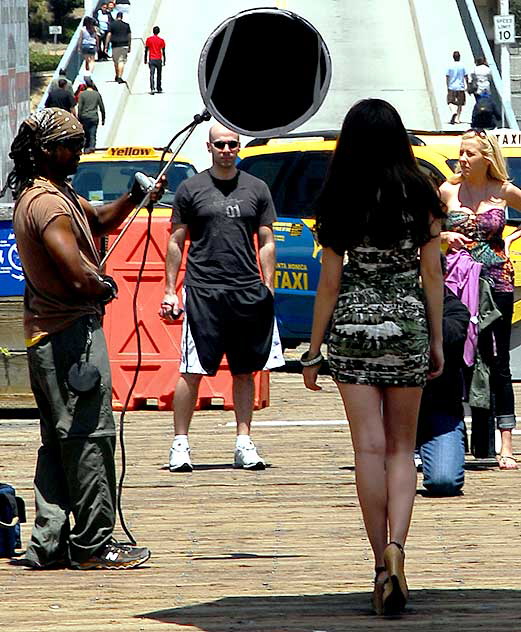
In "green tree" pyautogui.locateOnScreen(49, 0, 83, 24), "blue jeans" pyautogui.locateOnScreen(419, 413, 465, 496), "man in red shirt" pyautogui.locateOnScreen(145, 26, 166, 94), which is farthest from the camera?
"green tree" pyautogui.locateOnScreen(49, 0, 83, 24)

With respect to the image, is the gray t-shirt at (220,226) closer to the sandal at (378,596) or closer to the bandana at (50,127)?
the bandana at (50,127)

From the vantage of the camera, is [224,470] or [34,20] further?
[34,20]

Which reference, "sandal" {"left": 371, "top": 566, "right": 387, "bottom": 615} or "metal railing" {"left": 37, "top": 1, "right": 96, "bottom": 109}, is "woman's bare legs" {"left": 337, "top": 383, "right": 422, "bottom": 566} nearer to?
"sandal" {"left": 371, "top": 566, "right": 387, "bottom": 615}

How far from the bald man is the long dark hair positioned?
3482mm

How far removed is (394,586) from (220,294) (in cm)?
397

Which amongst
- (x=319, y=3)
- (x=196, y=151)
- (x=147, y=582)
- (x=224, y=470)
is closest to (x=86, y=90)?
(x=196, y=151)

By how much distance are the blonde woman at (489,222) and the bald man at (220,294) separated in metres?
1.13

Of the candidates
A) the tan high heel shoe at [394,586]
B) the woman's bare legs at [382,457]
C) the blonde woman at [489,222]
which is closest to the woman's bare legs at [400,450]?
the woman's bare legs at [382,457]

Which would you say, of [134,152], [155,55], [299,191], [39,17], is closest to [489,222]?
[299,191]

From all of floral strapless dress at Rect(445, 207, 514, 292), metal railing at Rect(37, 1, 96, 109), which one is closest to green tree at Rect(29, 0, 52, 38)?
metal railing at Rect(37, 1, 96, 109)

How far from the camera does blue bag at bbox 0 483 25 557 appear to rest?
23.8ft

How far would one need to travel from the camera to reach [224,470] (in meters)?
9.80

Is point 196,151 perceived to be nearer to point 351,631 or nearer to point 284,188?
point 284,188

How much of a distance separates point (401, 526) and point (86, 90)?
3023cm
